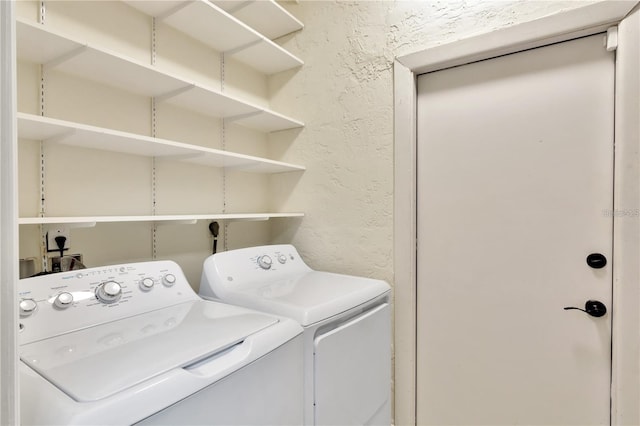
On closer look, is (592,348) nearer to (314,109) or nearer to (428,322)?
(428,322)

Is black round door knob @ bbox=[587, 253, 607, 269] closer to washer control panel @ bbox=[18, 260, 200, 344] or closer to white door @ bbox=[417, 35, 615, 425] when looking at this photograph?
white door @ bbox=[417, 35, 615, 425]

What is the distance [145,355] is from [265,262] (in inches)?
36.4

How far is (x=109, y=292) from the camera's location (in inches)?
43.6

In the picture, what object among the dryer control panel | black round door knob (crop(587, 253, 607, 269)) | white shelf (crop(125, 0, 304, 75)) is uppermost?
white shelf (crop(125, 0, 304, 75))

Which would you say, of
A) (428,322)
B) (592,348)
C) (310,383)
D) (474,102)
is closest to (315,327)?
(310,383)

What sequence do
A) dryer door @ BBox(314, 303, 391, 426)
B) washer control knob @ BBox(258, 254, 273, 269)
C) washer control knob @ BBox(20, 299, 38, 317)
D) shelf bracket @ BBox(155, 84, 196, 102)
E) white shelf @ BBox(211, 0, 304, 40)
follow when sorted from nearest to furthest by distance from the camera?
1. washer control knob @ BBox(20, 299, 38, 317)
2. dryer door @ BBox(314, 303, 391, 426)
3. shelf bracket @ BBox(155, 84, 196, 102)
4. washer control knob @ BBox(258, 254, 273, 269)
5. white shelf @ BBox(211, 0, 304, 40)

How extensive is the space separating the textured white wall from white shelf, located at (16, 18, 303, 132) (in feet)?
1.16

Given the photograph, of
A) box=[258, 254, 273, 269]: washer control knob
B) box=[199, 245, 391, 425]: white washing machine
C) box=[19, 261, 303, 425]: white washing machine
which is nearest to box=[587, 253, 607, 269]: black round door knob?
box=[199, 245, 391, 425]: white washing machine

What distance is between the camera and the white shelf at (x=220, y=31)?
4.94ft

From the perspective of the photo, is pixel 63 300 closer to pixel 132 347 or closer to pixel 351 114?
pixel 132 347

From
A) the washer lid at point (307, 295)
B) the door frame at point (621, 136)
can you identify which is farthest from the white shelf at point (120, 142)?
the door frame at point (621, 136)

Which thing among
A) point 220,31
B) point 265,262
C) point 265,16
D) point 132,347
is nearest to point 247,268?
point 265,262

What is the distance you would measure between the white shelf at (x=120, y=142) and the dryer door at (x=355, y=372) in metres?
0.96

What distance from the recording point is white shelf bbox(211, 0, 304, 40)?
1829 mm
